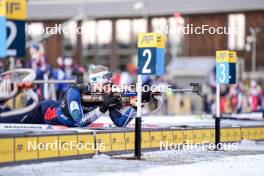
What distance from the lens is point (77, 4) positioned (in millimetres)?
65000

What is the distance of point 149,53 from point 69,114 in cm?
271

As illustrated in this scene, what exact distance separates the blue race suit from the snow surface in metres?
1.72

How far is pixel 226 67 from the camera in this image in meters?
14.8

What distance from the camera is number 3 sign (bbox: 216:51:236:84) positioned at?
48.5ft

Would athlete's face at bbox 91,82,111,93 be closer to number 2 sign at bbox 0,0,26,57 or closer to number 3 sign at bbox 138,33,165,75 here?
number 3 sign at bbox 138,33,165,75

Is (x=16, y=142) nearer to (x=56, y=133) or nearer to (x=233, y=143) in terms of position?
(x=56, y=133)

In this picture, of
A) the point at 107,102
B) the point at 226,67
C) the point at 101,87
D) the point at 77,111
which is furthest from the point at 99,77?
the point at 226,67

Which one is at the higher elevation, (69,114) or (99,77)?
(99,77)

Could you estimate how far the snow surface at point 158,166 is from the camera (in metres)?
10.4

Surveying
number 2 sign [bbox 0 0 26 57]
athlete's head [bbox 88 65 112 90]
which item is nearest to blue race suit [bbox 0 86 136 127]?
athlete's head [bbox 88 65 112 90]

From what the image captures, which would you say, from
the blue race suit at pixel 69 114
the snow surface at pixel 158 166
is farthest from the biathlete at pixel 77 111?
the snow surface at pixel 158 166

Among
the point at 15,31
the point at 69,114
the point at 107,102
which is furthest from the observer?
the point at 107,102

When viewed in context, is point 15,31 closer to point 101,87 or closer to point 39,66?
point 101,87

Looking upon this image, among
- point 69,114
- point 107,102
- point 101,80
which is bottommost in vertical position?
point 69,114
